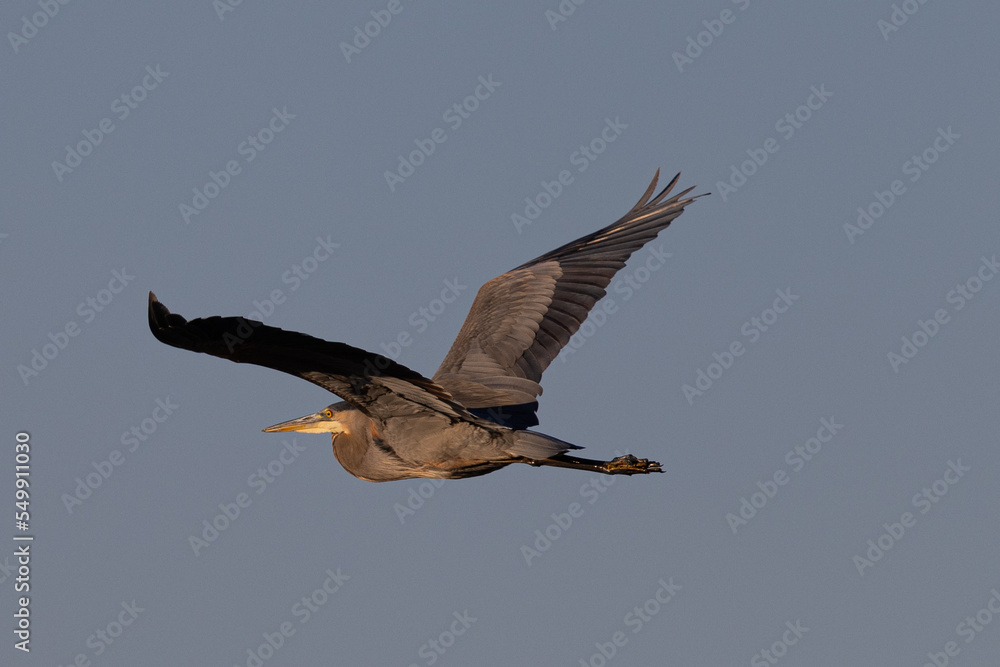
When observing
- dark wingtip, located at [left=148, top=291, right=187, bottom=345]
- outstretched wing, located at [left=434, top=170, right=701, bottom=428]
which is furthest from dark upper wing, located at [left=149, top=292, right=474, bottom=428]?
outstretched wing, located at [left=434, top=170, right=701, bottom=428]

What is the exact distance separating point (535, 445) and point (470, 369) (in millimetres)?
2413

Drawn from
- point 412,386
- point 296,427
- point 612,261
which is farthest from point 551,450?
point 612,261

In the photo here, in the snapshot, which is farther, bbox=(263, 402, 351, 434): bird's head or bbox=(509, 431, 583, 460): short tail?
bbox=(263, 402, 351, 434): bird's head

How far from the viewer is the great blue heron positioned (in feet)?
29.5

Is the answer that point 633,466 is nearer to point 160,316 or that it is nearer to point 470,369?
point 470,369

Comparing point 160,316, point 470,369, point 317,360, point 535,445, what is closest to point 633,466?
point 535,445

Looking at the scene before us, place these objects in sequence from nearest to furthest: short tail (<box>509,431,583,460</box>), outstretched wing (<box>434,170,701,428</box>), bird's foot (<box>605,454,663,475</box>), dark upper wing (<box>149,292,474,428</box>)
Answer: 1. dark upper wing (<box>149,292,474,428</box>)
2. short tail (<box>509,431,583,460</box>)
3. bird's foot (<box>605,454,663,475</box>)
4. outstretched wing (<box>434,170,701,428</box>)

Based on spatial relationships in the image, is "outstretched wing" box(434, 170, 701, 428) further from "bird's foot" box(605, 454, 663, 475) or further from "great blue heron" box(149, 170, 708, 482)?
"bird's foot" box(605, 454, 663, 475)

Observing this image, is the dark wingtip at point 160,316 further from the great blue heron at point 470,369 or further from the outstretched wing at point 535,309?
the outstretched wing at point 535,309

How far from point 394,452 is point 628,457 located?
6.78 feet

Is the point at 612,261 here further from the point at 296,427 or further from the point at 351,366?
the point at 351,366

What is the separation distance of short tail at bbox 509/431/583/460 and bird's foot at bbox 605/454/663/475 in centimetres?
106

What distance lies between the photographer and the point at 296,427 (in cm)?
1244

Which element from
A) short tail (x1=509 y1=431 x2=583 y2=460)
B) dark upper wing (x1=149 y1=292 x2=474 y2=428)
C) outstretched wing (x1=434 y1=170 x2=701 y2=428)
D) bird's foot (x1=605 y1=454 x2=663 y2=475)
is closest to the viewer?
dark upper wing (x1=149 y1=292 x2=474 y2=428)
